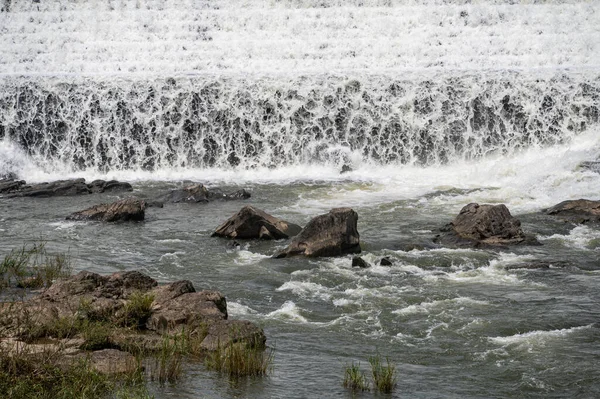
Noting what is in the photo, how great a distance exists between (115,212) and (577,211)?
27.2 feet

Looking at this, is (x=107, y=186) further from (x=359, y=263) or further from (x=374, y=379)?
(x=374, y=379)

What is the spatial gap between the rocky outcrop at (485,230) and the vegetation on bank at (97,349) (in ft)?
20.9

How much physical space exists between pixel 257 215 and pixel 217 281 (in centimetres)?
281

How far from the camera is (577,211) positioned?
59.3 feet

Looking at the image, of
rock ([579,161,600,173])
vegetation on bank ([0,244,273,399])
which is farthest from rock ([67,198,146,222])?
rock ([579,161,600,173])

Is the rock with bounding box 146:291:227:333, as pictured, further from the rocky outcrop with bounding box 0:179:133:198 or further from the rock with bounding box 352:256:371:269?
the rocky outcrop with bounding box 0:179:133:198

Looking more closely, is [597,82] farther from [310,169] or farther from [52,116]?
[52,116]

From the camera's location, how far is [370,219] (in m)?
18.5

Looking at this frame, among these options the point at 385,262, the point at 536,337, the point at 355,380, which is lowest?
the point at 385,262

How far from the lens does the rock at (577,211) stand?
17.7m

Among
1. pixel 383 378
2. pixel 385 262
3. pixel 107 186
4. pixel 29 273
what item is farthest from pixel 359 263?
pixel 107 186

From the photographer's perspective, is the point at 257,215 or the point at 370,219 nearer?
the point at 257,215

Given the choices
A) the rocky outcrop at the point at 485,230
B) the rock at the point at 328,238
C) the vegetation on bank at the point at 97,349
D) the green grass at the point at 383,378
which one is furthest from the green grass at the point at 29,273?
the rocky outcrop at the point at 485,230

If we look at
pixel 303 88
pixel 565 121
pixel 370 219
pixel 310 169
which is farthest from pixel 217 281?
pixel 565 121
